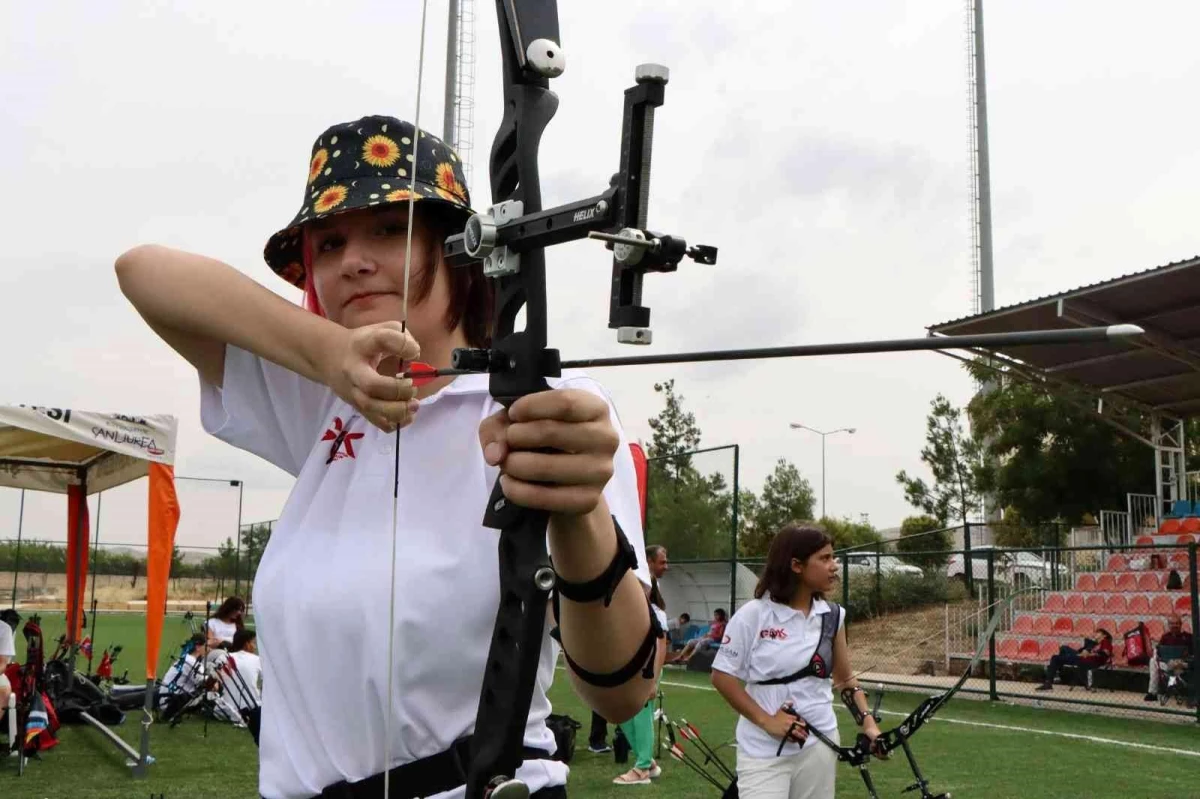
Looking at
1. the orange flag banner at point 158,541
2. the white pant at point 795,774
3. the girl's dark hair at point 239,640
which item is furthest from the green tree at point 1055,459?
the white pant at point 795,774

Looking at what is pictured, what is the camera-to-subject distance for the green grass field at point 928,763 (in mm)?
8398

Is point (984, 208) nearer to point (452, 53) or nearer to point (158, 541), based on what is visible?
point (158, 541)

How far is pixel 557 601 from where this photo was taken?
58.4 inches

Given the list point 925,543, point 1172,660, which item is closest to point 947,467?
point 925,543

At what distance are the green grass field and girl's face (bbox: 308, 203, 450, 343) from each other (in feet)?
23.8

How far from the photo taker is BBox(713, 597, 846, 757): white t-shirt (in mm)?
4918

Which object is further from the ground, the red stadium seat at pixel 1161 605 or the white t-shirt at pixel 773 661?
the white t-shirt at pixel 773 661

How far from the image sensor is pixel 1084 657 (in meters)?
14.7

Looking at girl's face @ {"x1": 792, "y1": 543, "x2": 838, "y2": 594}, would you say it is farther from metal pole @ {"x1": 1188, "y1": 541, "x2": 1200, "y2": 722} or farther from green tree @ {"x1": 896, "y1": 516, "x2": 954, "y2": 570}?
green tree @ {"x1": 896, "y1": 516, "x2": 954, "y2": 570}

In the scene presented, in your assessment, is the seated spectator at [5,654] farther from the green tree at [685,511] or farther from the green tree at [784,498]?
the green tree at [784,498]

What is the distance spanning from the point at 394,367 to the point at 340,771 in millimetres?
571

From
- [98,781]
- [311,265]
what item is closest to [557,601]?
[311,265]

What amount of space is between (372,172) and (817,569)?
3.83 metres

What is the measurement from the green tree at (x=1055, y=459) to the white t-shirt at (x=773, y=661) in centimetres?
2347
